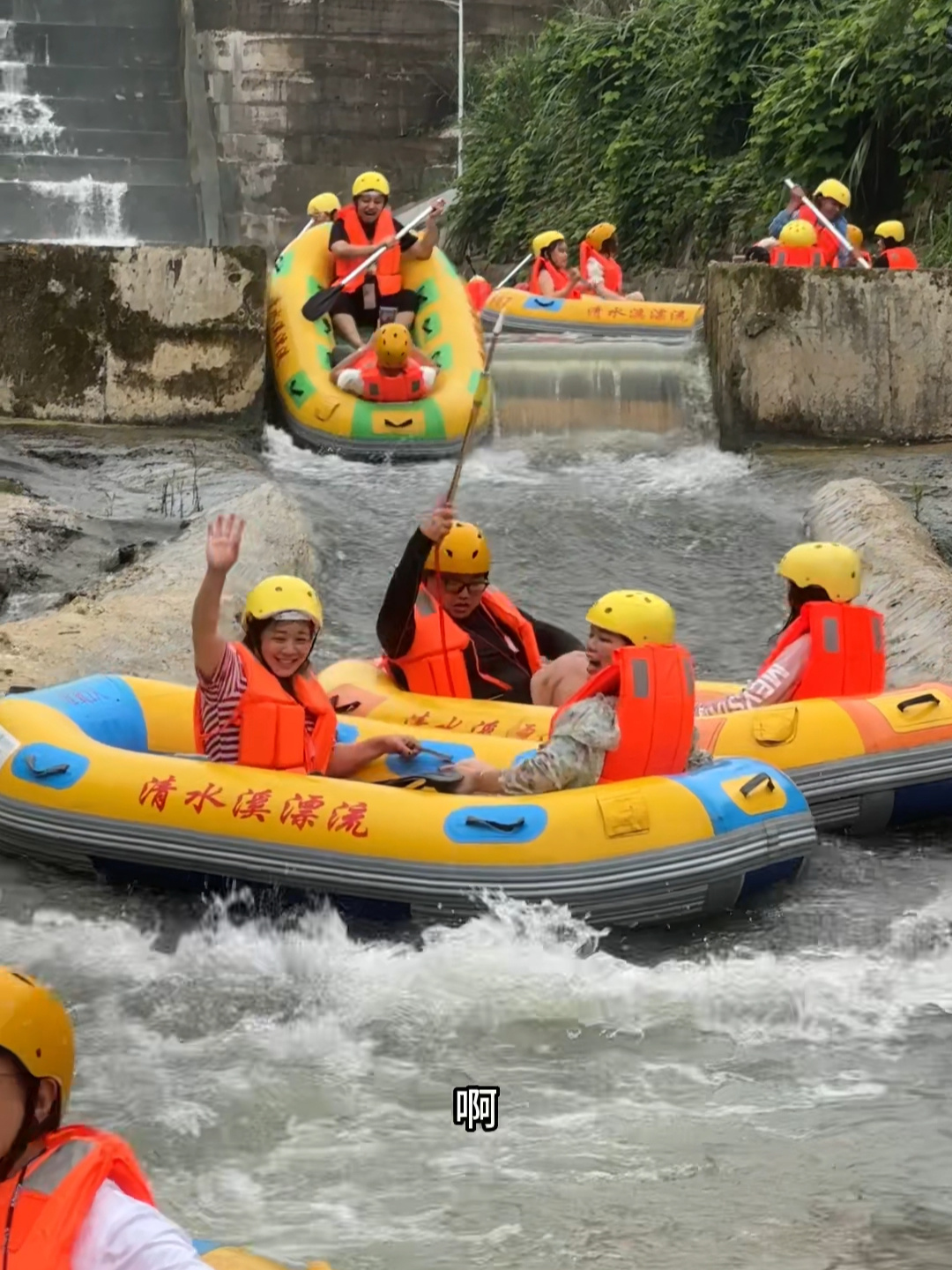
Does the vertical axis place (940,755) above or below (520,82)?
below

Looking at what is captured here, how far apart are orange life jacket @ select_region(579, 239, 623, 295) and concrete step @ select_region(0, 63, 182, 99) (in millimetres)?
10720

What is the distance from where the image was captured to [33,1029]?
8.48 ft

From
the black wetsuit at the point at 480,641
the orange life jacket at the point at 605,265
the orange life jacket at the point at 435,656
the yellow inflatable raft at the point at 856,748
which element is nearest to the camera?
the yellow inflatable raft at the point at 856,748

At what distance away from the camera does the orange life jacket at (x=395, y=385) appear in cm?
1184

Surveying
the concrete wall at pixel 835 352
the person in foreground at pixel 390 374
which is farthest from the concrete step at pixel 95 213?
the concrete wall at pixel 835 352

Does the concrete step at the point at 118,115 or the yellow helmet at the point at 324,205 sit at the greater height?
the concrete step at the point at 118,115

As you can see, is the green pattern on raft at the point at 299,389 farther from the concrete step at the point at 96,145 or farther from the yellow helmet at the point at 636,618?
the concrete step at the point at 96,145

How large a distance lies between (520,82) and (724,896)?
18950 mm

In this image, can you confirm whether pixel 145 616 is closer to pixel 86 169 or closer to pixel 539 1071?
pixel 539 1071

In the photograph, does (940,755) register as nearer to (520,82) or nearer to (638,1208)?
(638,1208)

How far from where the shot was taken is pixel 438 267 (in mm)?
13078

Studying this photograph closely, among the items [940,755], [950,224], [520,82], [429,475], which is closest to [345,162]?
[520,82]

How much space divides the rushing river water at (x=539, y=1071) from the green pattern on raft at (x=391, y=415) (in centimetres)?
576

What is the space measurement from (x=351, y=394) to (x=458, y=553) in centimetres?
528
